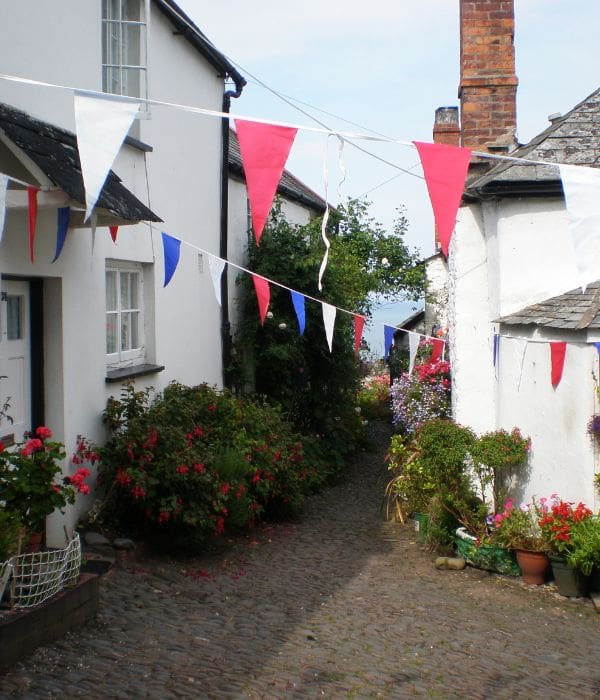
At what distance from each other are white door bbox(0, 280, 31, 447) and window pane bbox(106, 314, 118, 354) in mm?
1558

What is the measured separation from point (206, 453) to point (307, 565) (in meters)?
1.42

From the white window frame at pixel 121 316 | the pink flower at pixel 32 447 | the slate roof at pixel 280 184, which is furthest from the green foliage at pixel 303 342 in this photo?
the pink flower at pixel 32 447

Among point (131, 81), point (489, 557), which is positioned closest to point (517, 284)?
point (489, 557)

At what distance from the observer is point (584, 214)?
4.76 metres

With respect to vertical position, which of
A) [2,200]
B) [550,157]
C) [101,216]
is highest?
[550,157]

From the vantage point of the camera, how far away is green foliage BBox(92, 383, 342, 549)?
23.1ft

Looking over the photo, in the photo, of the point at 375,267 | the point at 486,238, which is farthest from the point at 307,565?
the point at 375,267

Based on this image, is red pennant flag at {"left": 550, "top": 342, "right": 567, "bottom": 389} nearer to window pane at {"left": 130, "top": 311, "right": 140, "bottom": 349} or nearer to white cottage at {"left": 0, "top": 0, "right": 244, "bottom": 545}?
white cottage at {"left": 0, "top": 0, "right": 244, "bottom": 545}

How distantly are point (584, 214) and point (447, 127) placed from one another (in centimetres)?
1287

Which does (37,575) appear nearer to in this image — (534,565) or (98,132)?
(98,132)

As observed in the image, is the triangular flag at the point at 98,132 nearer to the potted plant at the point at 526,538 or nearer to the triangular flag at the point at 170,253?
the triangular flag at the point at 170,253

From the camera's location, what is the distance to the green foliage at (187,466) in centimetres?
704

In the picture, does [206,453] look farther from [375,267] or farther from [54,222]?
[375,267]

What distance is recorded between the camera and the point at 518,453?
25.7ft
